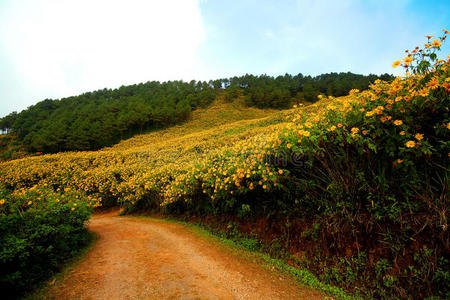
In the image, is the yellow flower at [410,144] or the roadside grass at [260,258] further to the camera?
the roadside grass at [260,258]

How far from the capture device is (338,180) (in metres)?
3.64

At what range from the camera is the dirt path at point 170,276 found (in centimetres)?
318

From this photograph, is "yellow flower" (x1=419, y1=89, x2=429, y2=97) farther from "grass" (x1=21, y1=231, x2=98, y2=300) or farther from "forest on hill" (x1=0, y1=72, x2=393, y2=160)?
"forest on hill" (x1=0, y1=72, x2=393, y2=160)

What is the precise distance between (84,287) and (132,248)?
1.80 m

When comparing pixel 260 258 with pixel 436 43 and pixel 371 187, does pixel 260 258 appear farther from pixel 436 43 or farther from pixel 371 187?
pixel 436 43

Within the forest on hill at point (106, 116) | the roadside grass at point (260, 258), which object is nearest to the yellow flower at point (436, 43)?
the roadside grass at point (260, 258)

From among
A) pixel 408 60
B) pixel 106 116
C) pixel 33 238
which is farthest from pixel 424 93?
pixel 106 116

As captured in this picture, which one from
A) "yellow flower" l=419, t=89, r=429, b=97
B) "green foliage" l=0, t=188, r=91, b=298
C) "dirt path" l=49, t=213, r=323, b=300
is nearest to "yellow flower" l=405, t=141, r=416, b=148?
"yellow flower" l=419, t=89, r=429, b=97

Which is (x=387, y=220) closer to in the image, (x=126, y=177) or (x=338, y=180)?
(x=338, y=180)

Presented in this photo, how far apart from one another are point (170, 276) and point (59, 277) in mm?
2136

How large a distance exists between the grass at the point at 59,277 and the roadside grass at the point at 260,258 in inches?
119

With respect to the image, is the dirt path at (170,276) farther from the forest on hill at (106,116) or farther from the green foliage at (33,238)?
the forest on hill at (106,116)

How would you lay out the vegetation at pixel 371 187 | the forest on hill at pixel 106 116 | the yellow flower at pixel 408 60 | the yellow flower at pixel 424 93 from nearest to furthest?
the yellow flower at pixel 424 93, the vegetation at pixel 371 187, the yellow flower at pixel 408 60, the forest on hill at pixel 106 116

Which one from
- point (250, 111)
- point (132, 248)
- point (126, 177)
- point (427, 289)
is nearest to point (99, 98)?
point (250, 111)
